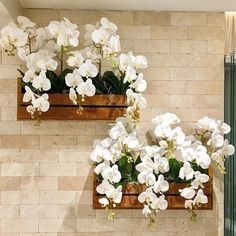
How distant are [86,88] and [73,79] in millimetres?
89

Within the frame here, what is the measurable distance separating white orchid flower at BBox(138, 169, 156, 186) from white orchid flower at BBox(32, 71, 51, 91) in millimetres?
696

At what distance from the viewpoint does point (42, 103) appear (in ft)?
8.43

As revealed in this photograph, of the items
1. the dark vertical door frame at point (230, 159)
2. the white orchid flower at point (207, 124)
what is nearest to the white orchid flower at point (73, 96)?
the white orchid flower at point (207, 124)

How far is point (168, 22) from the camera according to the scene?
9.71 feet

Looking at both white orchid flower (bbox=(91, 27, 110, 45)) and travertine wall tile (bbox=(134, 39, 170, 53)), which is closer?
white orchid flower (bbox=(91, 27, 110, 45))

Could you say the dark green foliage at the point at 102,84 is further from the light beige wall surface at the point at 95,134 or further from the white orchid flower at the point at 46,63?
the light beige wall surface at the point at 95,134

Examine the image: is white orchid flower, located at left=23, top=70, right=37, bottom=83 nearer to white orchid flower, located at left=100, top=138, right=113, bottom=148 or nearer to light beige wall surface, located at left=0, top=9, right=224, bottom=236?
light beige wall surface, located at left=0, top=9, right=224, bottom=236

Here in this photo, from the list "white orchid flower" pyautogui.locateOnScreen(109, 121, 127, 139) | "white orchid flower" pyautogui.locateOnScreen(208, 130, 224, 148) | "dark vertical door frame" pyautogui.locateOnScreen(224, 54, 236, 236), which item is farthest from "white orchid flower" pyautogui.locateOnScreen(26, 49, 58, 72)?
"dark vertical door frame" pyautogui.locateOnScreen(224, 54, 236, 236)

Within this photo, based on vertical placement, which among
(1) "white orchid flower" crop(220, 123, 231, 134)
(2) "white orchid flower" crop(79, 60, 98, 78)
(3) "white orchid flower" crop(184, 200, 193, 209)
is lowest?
(3) "white orchid flower" crop(184, 200, 193, 209)

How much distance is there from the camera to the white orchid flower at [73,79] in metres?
2.58

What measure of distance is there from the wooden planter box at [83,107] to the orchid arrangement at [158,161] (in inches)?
3.4

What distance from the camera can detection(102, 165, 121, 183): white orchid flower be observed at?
8.50ft

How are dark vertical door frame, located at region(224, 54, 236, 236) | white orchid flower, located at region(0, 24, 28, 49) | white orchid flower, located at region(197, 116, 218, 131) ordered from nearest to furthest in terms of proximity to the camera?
white orchid flower, located at region(0, 24, 28, 49) < white orchid flower, located at region(197, 116, 218, 131) < dark vertical door frame, located at region(224, 54, 236, 236)

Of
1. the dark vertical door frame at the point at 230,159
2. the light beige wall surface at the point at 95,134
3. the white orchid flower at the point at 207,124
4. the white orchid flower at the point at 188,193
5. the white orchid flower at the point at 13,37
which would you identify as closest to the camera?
the white orchid flower at the point at 13,37
